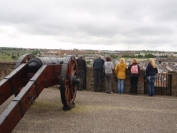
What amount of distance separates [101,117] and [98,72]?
431cm

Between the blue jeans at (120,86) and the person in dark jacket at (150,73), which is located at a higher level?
the person in dark jacket at (150,73)

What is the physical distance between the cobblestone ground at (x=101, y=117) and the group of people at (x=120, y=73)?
176cm

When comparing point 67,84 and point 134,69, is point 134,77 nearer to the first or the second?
point 134,69

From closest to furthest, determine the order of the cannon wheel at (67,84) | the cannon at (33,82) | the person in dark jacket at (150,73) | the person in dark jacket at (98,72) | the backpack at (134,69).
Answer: the cannon at (33,82) → the cannon wheel at (67,84) → the person in dark jacket at (150,73) → the backpack at (134,69) → the person in dark jacket at (98,72)

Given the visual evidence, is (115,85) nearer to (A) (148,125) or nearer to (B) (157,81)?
(B) (157,81)

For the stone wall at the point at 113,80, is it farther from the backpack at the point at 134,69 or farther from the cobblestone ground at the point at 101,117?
the cobblestone ground at the point at 101,117

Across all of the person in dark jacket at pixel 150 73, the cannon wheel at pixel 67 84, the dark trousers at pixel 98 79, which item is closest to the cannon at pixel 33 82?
the cannon wheel at pixel 67 84

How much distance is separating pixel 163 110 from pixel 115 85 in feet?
12.1

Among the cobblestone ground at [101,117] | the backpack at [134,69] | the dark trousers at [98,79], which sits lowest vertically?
the cobblestone ground at [101,117]

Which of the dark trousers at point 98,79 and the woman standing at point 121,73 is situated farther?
the dark trousers at point 98,79

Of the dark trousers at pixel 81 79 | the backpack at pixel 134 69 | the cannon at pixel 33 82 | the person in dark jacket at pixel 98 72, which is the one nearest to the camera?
the cannon at pixel 33 82

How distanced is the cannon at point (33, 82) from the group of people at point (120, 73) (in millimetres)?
2897

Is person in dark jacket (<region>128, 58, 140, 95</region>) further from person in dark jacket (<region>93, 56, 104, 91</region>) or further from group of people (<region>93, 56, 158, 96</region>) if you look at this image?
person in dark jacket (<region>93, 56, 104, 91</region>)

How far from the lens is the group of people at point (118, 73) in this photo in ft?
29.3
